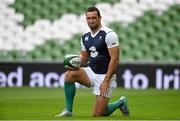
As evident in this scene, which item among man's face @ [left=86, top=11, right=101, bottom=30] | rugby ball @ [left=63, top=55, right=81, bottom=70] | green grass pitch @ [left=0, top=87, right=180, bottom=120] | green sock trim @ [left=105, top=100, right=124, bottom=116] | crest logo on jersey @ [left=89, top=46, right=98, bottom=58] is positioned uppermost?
man's face @ [left=86, top=11, right=101, bottom=30]

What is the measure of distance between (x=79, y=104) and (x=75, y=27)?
695cm

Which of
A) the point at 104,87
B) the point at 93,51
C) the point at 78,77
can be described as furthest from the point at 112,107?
the point at 93,51

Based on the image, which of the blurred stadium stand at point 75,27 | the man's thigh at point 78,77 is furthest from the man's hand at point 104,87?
the blurred stadium stand at point 75,27

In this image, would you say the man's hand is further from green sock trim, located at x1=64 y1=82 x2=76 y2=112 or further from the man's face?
the man's face

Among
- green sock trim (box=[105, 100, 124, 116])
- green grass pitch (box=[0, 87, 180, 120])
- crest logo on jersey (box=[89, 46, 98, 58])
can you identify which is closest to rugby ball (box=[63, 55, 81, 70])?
crest logo on jersey (box=[89, 46, 98, 58])

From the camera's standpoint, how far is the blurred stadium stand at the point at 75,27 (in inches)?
748

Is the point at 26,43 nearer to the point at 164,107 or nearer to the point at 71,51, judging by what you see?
the point at 71,51

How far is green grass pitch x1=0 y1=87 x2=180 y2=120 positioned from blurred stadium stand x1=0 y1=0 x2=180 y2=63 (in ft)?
7.02

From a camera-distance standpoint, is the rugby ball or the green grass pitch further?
the green grass pitch

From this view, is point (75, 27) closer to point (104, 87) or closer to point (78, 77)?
point (78, 77)

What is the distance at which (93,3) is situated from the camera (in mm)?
19562

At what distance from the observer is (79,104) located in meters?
12.8

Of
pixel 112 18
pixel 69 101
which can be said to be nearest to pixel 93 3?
pixel 112 18

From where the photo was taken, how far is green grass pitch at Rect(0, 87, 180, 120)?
9.95 meters
